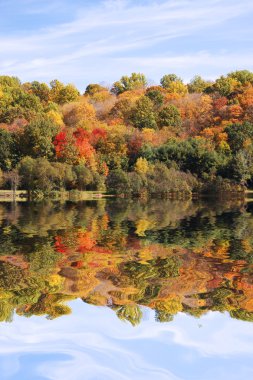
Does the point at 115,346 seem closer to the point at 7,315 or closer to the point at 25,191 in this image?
the point at 7,315

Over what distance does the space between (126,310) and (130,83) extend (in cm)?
9940

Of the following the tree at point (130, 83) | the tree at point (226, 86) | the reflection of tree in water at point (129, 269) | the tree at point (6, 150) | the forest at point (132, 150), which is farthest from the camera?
the tree at point (130, 83)

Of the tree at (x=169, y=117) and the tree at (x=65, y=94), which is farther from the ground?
the tree at (x=65, y=94)

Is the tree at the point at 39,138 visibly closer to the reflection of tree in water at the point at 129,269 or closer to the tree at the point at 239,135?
the tree at the point at 239,135

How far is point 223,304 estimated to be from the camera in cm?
992

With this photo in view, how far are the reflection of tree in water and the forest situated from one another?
29.8 meters

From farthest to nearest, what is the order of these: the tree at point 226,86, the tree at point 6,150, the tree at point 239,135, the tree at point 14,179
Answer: the tree at point 226,86, the tree at point 239,135, the tree at point 6,150, the tree at point 14,179

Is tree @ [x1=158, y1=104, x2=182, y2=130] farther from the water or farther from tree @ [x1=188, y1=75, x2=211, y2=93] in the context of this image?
the water

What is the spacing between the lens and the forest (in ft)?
173

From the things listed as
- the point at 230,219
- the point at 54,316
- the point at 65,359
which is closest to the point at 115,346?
the point at 65,359

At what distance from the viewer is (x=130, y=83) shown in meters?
106

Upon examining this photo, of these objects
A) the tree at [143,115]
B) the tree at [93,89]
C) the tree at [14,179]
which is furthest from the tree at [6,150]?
the tree at [93,89]

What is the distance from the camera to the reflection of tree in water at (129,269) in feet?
32.8

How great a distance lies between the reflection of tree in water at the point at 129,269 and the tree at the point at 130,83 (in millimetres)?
85020
